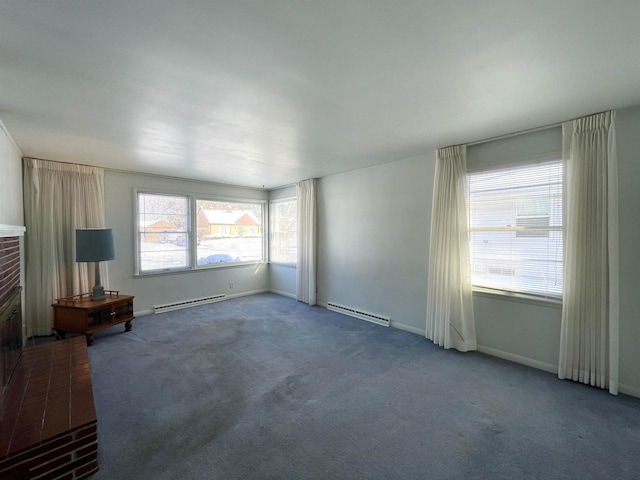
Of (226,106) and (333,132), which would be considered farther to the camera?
(333,132)

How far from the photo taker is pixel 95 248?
373cm

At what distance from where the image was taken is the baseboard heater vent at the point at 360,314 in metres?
4.24

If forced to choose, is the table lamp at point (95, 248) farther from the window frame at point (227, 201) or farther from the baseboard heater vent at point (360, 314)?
the baseboard heater vent at point (360, 314)

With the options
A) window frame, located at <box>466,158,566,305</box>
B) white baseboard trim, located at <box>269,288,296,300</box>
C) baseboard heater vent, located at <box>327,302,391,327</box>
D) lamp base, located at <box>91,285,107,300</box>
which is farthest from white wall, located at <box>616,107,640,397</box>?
lamp base, located at <box>91,285,107,300</box>

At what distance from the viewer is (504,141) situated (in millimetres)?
3084

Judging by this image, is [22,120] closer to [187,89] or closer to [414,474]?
[187,89]

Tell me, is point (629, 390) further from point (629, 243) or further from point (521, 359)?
point (629, 243)

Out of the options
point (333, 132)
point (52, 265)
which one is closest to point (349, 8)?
point (333, 132)

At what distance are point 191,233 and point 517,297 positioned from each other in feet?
16.9

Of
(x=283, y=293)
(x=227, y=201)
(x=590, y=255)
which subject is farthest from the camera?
(x=283, y=293)

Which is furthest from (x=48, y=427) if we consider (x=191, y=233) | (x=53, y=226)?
(x=191, y=233)

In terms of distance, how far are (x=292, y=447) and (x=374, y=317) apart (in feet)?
8.99

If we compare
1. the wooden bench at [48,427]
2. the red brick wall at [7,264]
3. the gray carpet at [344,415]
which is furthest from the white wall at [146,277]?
the wooden bench at [48,427]

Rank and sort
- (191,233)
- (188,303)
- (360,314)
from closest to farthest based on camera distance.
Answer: (360,314) → (188,303) → (191,233)
